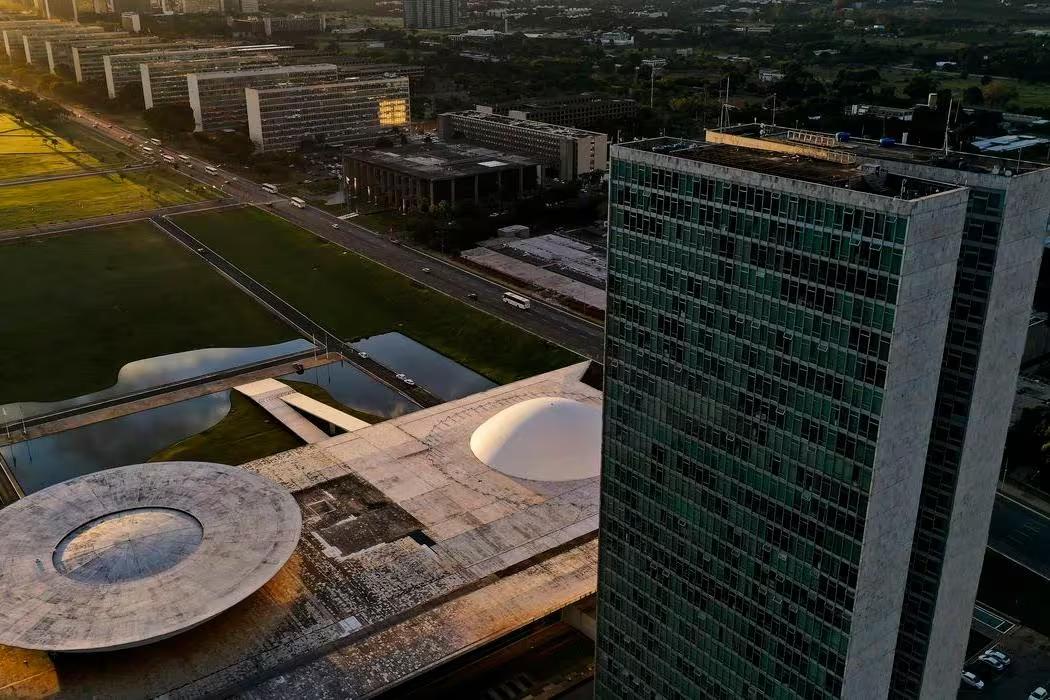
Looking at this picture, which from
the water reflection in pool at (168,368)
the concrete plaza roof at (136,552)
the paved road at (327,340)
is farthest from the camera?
the paved road at (327,340)

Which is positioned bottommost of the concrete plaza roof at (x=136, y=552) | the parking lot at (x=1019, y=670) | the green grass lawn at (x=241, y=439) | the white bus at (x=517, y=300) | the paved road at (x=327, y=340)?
the parking lot at (x=1019, y=670)

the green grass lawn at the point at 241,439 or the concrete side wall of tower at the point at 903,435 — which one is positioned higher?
the concrete side wall of tower at the point at 903,435

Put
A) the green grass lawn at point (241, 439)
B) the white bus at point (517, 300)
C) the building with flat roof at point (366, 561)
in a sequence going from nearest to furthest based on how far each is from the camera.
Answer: the building with flat roof at point (366, 561), the green grass lawn at point (241, 439), the white bus at point (517, 300)

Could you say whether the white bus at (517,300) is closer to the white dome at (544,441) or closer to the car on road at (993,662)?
the white dome at (544,441)

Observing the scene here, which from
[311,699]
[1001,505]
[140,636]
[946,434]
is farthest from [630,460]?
[1001,505]

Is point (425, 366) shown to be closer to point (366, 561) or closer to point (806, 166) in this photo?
point (366, 561)

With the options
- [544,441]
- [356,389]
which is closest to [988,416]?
[544,441]

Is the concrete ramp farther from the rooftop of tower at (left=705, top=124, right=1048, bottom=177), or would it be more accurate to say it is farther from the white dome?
the rooftop of tower at (left=705, top=124, right=1048, bottom=177)

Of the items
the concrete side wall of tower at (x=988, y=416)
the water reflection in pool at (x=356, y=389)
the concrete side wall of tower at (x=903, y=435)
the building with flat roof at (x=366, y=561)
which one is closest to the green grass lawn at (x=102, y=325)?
the water reflection in pool at (x=356, y=389)
